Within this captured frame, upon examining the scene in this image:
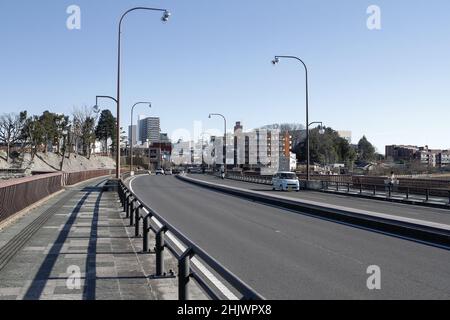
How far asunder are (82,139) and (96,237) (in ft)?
342

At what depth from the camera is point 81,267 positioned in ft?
32.5

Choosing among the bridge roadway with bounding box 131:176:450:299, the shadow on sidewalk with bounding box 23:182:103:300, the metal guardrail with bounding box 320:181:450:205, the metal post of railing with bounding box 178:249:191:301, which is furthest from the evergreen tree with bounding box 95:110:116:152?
the metal post of railing with bounding box 178:249:191:301

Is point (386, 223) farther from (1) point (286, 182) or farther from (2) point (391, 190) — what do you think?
(1) point (286, 182)

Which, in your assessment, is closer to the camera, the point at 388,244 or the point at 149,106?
the point at 388,244

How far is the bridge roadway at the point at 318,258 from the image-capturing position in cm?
843

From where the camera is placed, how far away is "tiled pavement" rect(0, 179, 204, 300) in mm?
7977

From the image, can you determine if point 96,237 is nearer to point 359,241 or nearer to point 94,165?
point 359,241

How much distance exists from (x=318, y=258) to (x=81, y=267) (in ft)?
15.8

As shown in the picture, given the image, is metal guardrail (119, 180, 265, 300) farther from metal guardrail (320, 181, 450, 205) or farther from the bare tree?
the bare tree

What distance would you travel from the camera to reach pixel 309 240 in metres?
14.3

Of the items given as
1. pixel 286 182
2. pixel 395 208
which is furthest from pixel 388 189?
pixel 286 182

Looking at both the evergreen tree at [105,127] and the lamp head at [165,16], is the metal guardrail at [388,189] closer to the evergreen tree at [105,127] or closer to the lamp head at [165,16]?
the lamp head at [165,16]

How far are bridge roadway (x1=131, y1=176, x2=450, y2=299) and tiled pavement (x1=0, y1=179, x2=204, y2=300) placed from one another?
1574 millimetres

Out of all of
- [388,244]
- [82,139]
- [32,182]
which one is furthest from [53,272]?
[82,139]
